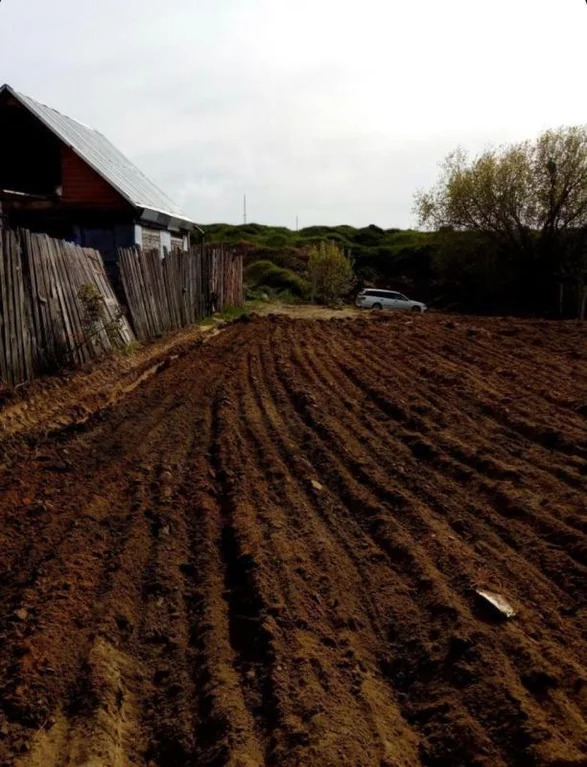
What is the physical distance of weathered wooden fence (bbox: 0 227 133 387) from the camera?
7559 millimetres

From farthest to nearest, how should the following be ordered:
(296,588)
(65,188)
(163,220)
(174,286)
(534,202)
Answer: (534,202)
(163,220)
(65,188)
(174,286)
(296,588)

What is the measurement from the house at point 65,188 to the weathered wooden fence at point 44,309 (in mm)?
7996

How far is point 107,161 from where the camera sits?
19.9 metres

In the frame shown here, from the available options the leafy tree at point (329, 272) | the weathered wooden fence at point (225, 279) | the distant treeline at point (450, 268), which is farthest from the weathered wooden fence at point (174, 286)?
the distant treeline at point (450, 268)

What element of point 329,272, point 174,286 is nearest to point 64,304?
point 174,286

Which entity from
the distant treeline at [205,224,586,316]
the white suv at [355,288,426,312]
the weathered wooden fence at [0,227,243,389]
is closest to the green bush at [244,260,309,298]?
the distant treeline at [205,224,586,316]

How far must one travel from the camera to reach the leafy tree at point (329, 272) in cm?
3403

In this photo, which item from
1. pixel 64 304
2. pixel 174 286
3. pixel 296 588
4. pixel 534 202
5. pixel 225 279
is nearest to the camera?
pixel 296 588

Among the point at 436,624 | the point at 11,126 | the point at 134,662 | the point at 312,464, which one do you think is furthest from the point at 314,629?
the point at 11,126

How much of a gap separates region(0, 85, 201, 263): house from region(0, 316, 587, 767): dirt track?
11933 millimetres

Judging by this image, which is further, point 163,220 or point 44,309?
point 163,220

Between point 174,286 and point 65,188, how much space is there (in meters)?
5.09

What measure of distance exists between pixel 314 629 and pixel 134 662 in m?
0.88

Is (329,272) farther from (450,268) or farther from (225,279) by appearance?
(225,279)
